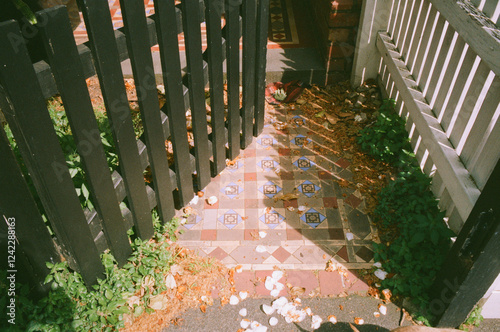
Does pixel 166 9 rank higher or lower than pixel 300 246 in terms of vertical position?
higher

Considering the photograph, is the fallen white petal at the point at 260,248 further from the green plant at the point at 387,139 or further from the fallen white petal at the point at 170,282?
the green plant at the point at 387,139

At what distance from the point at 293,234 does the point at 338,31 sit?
8.31 feet

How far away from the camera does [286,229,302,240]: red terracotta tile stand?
315 centimetres

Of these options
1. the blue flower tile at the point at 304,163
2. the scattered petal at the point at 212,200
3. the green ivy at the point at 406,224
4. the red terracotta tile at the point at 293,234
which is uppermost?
the green ivy at the point at 406,224

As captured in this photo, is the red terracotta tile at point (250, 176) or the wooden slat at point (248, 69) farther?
the red terracotta tile at point (250, 176)

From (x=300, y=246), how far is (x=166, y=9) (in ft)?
6.53

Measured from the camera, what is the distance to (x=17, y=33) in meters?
1.63

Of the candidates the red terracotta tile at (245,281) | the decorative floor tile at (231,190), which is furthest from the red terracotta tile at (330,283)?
the decorative floor tile at (231,190)

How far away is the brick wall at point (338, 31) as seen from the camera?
4.29 meters

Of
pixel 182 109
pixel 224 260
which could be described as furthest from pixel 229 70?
pixel 224 260

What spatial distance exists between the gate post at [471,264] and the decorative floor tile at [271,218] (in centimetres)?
126

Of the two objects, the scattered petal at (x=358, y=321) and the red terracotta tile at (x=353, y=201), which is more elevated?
the red terracotta tile at (x=353, y=201)

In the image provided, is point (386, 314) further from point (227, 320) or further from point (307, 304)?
point (227, 320)

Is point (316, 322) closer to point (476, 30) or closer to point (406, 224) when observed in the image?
point (406, 224)
